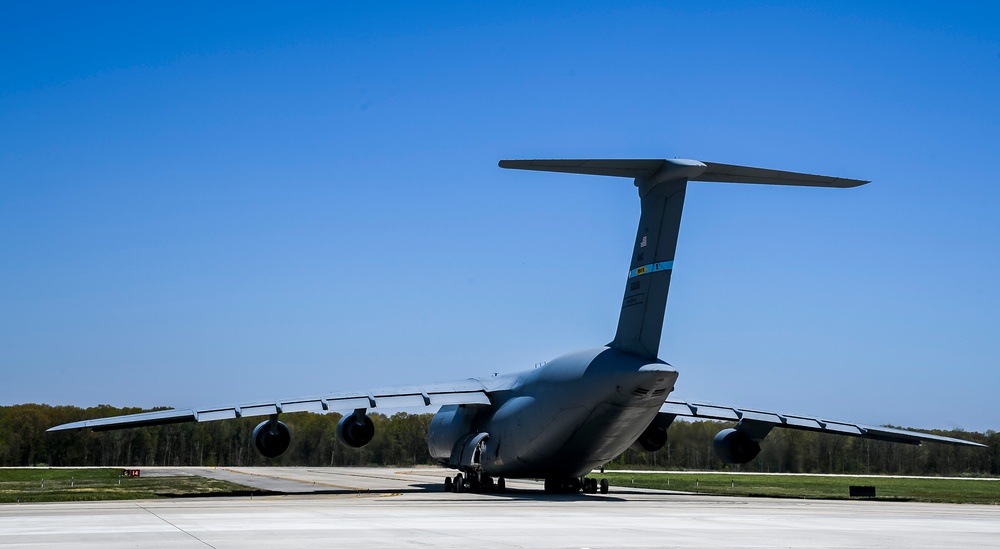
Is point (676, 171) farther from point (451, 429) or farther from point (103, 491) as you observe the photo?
point (103, 491)

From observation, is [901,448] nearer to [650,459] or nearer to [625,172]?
[650,459]

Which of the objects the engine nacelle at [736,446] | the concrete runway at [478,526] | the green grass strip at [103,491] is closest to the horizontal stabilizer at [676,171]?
the concrete runway at [478,526]

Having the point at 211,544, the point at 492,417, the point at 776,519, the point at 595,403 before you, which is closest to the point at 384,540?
the point at 211,544

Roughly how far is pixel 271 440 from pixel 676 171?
11.7 m

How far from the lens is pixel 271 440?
76.4 feet

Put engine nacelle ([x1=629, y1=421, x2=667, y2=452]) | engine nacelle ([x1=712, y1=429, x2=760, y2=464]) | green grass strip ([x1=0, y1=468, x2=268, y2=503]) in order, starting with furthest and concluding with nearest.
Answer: engine nacelle ([x1=629, y1=421, x2=667, y2=452]) → engine nacelle ([x1=712, y1=429, x2=760, y2=464]) → green grass strip ([x1=0, y1=468, x2=268, y2=503])

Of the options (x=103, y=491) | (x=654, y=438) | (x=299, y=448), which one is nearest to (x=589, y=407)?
(x=654, y=438)

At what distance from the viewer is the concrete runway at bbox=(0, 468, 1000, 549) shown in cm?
1016

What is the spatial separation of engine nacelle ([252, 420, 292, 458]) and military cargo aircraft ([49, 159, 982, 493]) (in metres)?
0.03

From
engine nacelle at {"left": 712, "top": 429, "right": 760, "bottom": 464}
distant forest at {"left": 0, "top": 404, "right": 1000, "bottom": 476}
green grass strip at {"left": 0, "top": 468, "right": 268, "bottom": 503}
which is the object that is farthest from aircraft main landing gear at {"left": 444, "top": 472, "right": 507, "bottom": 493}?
distant forest at {"left": 0, "top": 404, "right": 1000, "bottom": 476}

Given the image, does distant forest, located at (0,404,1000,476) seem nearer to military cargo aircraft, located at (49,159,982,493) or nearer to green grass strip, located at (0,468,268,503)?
green grass strip, located at (0,468,268,503)

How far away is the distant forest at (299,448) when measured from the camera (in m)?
41.7

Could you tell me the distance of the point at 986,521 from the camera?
15.3 metres

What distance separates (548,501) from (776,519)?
5.76m
